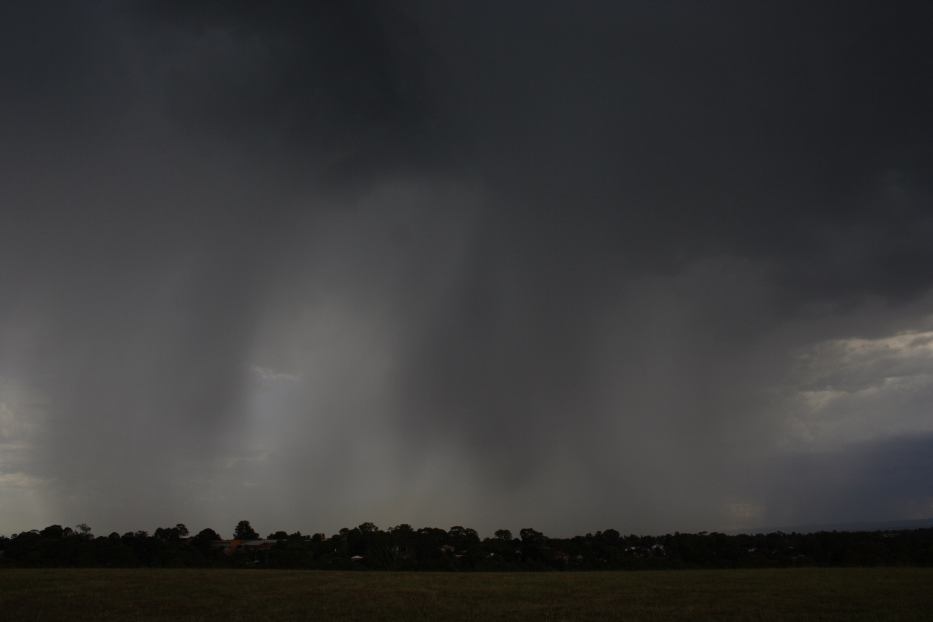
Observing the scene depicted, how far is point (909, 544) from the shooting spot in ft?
385

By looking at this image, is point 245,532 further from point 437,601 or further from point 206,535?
point 437,601

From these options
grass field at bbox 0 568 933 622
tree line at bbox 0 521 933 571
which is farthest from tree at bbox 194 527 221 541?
grass field at bbox 0 568 933 622

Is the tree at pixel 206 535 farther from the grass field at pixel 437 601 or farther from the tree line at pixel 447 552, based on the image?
the grass field at pixel 437 601

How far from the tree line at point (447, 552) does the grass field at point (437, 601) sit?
5412cm

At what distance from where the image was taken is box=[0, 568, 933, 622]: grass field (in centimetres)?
3172

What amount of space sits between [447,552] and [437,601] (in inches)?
3312

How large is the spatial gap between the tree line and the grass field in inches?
2131

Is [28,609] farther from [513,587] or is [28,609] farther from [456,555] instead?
[456,555]

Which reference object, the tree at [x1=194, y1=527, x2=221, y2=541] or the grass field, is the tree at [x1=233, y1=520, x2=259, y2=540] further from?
the grass field

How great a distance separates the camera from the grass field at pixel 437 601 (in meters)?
31.7

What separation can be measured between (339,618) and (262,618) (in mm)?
3979

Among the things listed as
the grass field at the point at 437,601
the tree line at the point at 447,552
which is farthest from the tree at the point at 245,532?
the grass field at the point at 437,601

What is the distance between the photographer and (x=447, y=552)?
387 ft

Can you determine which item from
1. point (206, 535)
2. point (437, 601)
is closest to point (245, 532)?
point (206, 535)
